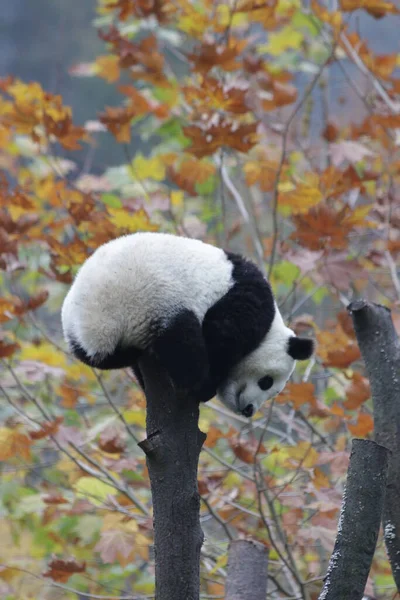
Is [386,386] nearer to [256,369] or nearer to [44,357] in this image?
[256,369]

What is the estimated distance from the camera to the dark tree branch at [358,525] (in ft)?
5.92

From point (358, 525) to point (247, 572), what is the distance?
0.61m

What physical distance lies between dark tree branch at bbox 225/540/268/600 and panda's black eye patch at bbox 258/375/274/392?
0.53 meters

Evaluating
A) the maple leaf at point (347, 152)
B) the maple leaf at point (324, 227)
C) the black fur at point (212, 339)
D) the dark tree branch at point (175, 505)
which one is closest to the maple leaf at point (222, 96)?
the maple leaf at point (324, 227)

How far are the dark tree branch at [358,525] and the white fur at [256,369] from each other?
775 mm

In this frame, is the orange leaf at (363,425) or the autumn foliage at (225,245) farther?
the autumn foliage at (225,245)

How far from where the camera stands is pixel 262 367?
8.53 ft

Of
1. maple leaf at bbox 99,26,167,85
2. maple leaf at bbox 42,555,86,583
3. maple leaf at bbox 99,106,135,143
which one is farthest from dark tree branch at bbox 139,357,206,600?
maple leaf at bbox 99,26,167,85

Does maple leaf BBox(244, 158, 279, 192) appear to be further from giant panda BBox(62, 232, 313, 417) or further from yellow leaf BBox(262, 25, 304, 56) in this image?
giant panda BBox(62, 232, 313, 417)

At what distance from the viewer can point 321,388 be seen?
496 centimetres

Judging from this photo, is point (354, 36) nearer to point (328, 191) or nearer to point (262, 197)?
point (328, 191)

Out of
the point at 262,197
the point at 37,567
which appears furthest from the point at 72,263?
the point at 262,197

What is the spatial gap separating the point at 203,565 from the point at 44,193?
208 cm

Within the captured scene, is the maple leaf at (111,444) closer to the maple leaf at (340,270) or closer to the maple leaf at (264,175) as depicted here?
the maple leaf at (340,270)
